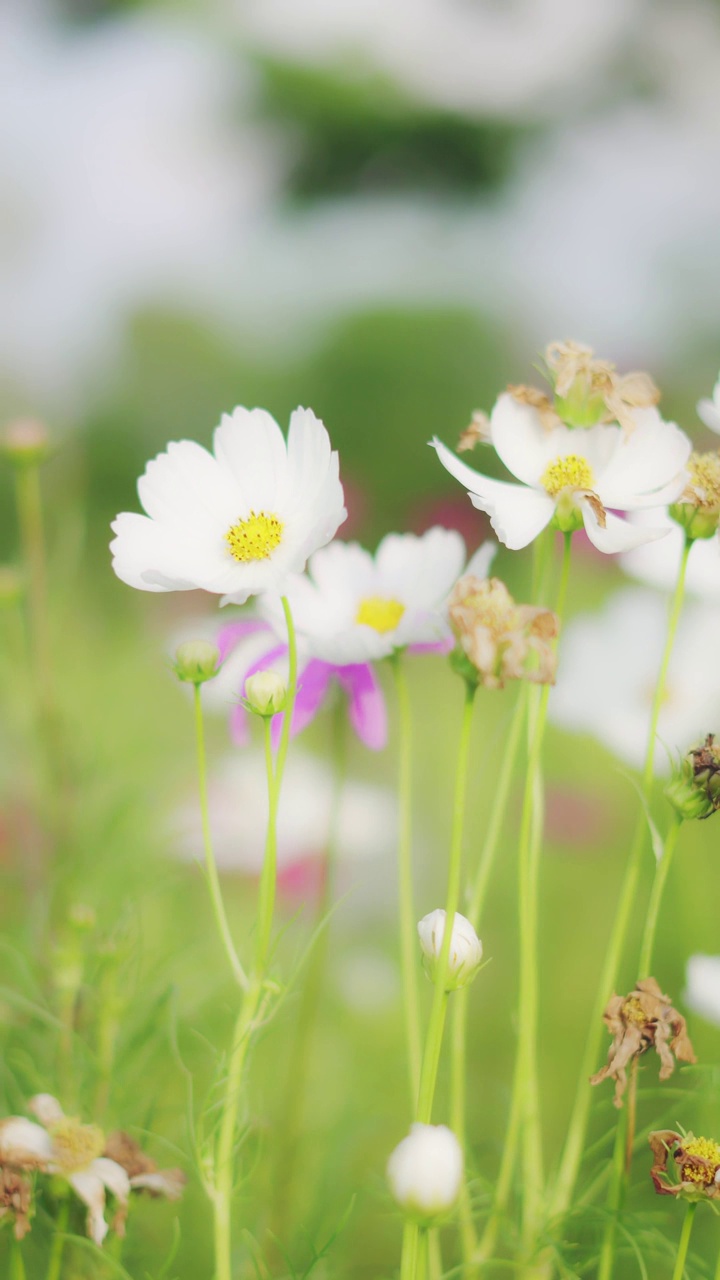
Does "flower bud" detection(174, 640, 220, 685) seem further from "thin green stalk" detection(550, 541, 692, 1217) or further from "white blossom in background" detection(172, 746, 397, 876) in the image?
"white blossom in background" detection(172, 746, 397, 876)

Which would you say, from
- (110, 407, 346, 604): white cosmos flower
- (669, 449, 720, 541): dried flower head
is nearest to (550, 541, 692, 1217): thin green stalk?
(669, 449, 720, 541): dried flower head

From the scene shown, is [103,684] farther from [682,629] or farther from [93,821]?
[682,629]

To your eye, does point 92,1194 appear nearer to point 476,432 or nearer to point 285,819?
point 476,432

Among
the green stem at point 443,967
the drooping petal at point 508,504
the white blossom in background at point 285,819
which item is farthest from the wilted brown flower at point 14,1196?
the white blossom in background at point 285,819

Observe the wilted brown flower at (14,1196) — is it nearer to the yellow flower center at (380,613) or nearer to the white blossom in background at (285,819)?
the yellow flower center at (380,613)

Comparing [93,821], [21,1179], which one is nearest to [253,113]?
[93,821]

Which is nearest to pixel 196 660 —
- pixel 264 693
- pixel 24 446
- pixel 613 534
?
pixel 264 693
